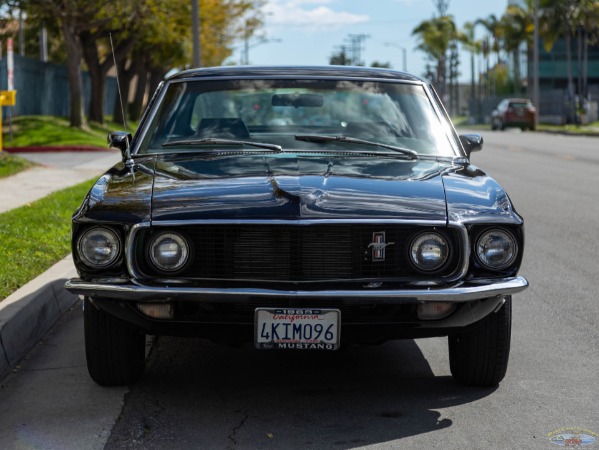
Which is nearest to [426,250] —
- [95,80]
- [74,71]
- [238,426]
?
[238,426]

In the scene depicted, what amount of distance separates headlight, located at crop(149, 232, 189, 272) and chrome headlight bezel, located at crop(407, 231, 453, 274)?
0.98m

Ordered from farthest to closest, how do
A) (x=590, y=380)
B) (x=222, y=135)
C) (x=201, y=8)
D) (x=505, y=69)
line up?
1. (x=505, y=69)
2. (x=201, y=8)
3. (x=222, y=135)
4. (x=590, y=380)

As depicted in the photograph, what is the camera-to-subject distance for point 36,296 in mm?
6809

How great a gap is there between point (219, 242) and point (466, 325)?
1.14 metres

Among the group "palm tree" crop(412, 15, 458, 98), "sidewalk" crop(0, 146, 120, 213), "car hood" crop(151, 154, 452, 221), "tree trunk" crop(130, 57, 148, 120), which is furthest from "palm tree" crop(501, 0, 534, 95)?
"car hood" crop(151, 154, 452, 221)

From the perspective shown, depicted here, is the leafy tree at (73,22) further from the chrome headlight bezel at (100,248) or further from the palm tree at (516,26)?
the palm tree at (516,26)

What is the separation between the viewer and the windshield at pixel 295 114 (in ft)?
20.2

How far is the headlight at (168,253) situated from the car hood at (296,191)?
101 mm

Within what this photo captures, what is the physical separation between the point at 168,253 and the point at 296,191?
0.62 m

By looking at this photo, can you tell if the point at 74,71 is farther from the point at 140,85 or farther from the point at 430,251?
the point at 430,251

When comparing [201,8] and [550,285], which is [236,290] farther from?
[201,8]

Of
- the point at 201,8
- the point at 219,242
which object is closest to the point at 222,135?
the point at 219,242

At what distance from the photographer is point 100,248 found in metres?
4.95

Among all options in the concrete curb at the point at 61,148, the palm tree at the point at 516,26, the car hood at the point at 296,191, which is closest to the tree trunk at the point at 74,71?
the concrete curb at the point at 61,148
